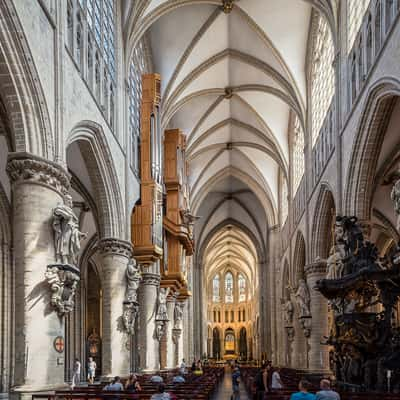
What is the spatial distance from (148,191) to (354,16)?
1028cm

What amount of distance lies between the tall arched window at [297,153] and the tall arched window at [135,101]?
10221 mm

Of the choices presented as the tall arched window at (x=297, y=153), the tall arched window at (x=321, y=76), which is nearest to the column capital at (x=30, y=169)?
the tall arched window at (x=321, y=76)

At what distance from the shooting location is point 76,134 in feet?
57.9

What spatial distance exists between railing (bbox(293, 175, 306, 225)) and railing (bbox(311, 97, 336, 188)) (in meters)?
3.51

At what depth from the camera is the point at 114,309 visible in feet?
71.4

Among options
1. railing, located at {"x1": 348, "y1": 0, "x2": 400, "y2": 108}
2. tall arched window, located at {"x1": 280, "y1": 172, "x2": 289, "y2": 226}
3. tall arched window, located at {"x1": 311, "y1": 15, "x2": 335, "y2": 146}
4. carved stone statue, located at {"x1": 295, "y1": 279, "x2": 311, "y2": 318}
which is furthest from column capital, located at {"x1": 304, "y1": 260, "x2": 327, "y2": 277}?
tall arched window, located at {"x1": 280, "y1": 172, "x2": 289, "y2": 226}

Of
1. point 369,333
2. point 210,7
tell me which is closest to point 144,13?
point 210,7

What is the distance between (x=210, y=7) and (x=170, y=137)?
7.59 meters

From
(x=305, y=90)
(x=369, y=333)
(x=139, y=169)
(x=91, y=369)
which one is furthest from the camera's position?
(x=305, y=90)

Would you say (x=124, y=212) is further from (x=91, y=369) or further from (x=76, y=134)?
(x=91, y=369)

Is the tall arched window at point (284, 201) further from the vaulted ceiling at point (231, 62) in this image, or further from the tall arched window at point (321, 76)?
the tall arched window at point (321, 76)

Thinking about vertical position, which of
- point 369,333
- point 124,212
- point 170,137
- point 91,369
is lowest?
point 91,369

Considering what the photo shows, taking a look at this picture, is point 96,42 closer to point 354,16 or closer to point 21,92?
point 21,92

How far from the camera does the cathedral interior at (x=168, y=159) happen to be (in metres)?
13.9
